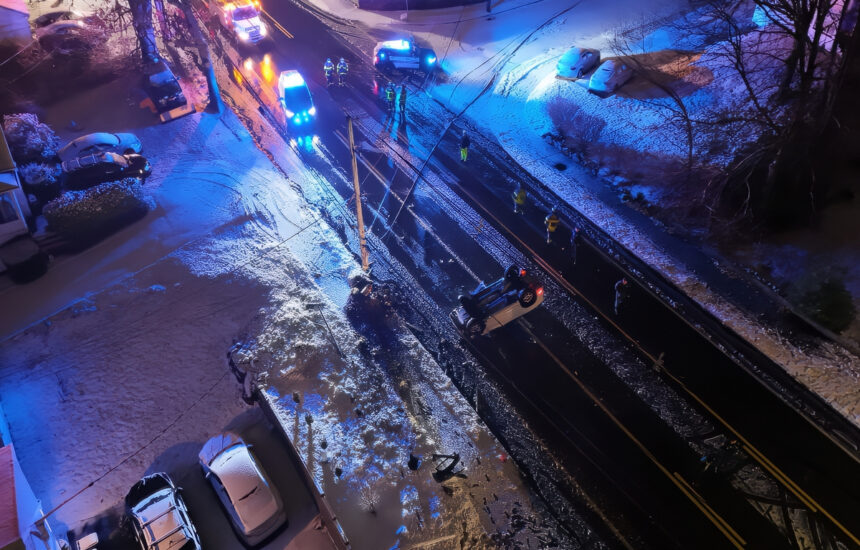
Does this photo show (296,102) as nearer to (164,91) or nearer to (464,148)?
(164,91)

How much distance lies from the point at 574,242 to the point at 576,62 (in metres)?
11.5

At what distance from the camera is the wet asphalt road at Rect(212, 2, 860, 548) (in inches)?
439

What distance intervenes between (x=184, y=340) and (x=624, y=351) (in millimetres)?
13211

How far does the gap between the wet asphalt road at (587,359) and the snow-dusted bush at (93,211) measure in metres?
7.15

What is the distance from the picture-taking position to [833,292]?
14.8 meters

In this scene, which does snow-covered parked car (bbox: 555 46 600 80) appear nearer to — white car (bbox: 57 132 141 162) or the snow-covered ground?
the snow-covered ground

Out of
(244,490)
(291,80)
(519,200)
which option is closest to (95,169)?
(291,80)

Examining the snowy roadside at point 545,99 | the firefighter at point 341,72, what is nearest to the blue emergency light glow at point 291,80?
the firefighter at point 341,72

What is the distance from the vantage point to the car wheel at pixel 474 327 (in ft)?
46.2

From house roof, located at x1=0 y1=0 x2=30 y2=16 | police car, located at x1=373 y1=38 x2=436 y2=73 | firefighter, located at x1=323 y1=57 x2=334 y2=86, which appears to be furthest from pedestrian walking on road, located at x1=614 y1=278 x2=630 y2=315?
house roof, located at x1=0 y1=0 x2=30 y2=16

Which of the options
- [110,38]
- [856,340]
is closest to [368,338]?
[856,340]

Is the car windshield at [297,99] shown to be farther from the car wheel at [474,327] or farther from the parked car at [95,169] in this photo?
the car wheel at [474,327]

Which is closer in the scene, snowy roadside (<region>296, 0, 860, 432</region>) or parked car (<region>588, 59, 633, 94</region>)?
snowy roadside (<region>296, 0, 860, 432</region>)

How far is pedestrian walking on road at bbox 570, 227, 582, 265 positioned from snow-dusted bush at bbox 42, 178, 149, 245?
16103 millimetres
